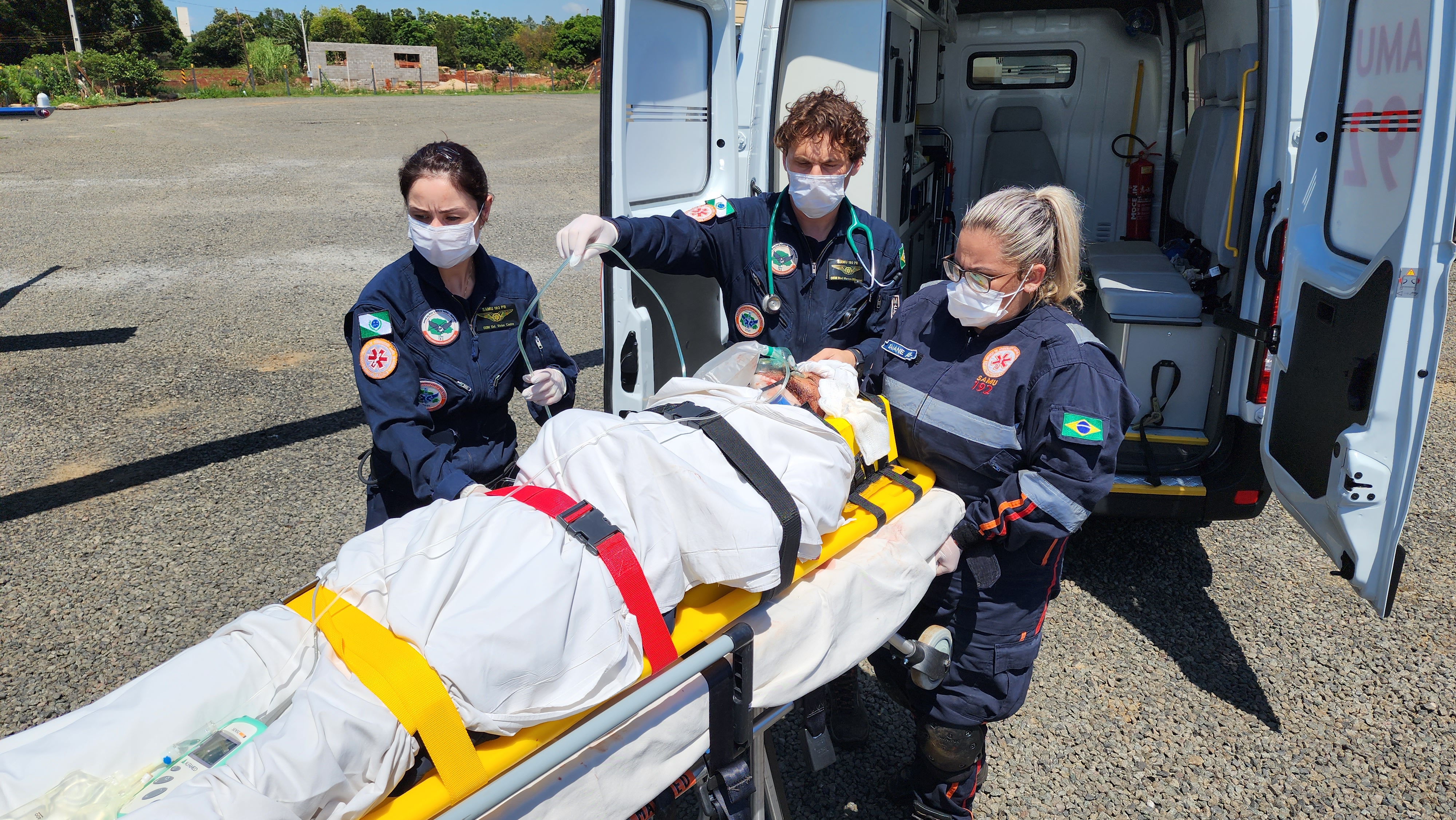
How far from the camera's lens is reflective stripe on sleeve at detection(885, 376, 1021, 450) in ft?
5.89

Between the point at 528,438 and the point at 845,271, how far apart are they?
272 cm

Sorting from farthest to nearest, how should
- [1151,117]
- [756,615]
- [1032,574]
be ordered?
1. [1151,117]
2. [1032,574]
3. [756,615]

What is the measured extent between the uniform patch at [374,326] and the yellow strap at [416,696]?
97 cm

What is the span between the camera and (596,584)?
129cm

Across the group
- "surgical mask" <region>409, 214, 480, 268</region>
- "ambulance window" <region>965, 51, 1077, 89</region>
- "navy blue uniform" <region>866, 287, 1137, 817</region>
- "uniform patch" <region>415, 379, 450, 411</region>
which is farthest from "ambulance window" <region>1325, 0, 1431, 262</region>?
"ambulance window" <region>965, 51, 1077, 89</region>

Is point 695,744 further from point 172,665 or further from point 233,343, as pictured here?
point 233,343

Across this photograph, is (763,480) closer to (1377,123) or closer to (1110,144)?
(1377,123)

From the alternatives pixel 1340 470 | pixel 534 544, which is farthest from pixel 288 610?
pixel 1340 470

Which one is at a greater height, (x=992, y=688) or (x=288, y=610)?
(x=288, y=610)

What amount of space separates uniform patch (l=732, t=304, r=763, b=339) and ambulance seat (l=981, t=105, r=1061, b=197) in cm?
384

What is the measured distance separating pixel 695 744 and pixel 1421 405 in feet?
6.24

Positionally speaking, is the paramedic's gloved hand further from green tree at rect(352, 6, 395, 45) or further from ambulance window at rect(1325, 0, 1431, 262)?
green tree at rect(352, 6, 395, 45)

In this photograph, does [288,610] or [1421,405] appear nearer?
[288,610]

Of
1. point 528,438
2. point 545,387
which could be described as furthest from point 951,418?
point 528,438
